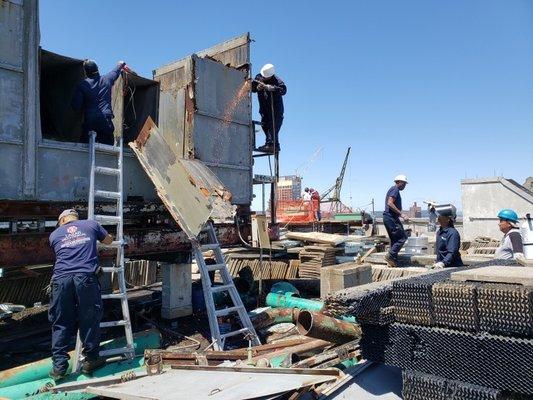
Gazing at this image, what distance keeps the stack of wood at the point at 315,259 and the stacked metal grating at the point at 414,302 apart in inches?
271

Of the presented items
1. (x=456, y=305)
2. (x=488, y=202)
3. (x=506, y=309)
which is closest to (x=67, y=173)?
(x=456, y=305)

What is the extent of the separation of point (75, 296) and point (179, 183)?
2.50 m

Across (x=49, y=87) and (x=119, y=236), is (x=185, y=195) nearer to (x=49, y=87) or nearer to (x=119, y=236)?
(x=119, y=236)

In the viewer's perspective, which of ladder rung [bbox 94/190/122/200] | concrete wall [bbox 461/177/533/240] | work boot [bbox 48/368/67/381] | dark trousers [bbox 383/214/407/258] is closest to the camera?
work boot [bbox 48/368/67/381]

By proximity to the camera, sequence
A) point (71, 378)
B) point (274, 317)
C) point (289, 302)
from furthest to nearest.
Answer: point (289, 302) < point (274, 317) < point (71, 378)

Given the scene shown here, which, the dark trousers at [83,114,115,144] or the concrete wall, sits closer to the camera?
the dark trousers at [83,114,115,144]

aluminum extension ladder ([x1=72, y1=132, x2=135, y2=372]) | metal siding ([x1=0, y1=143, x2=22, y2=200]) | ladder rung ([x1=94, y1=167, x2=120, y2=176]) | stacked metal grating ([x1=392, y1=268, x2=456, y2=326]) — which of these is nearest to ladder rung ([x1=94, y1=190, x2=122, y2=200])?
aluminum extension ladder ([x1=72, y1=132, x2=135, y2=372])

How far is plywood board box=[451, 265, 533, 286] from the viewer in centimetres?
357

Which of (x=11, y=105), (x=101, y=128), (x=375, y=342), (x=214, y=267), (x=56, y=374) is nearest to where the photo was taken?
(x=375, y=342)

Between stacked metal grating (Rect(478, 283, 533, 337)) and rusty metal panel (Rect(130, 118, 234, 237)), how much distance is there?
4.13m

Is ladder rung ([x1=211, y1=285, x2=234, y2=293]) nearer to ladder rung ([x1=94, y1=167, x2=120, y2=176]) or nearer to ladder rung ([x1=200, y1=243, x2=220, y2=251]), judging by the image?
ladder rung ([x1=200, y1=243, x2=220, y2=251])

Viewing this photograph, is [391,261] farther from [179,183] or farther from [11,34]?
[11,34]

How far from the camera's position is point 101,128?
686 centimetres

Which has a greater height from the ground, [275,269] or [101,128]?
[101,128]
